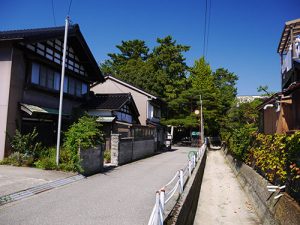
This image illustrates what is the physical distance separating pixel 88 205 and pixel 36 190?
239cm

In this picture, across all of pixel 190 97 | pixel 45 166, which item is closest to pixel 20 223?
pixel 45 166

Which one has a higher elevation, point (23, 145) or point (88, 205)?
point (23, 145)

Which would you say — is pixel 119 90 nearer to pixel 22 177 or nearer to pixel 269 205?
pixel 22 177

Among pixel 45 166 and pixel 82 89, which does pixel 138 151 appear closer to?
pixel 82 89

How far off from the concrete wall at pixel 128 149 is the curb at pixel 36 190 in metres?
5.87

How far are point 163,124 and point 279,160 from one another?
107 ft

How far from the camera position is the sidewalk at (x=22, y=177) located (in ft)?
31.8

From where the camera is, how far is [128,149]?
69.6 ft

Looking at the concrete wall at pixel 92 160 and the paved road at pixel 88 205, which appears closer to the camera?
the paved road at pixel 88 205

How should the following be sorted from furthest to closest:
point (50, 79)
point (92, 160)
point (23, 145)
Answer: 1. point (50, 79)
2. point (23, 145)
3. point (92, 160)

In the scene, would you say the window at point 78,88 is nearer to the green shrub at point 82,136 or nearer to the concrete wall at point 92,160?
the concrete wall at point 92,160

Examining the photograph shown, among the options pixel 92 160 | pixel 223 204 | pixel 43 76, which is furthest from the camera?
pixel 43 76

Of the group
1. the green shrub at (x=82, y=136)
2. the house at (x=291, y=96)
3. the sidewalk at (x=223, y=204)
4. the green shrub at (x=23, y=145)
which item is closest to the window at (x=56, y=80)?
the green shrub at (x=23, y=145)

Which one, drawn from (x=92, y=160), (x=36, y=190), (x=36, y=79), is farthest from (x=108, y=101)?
(x=36, y=190)
